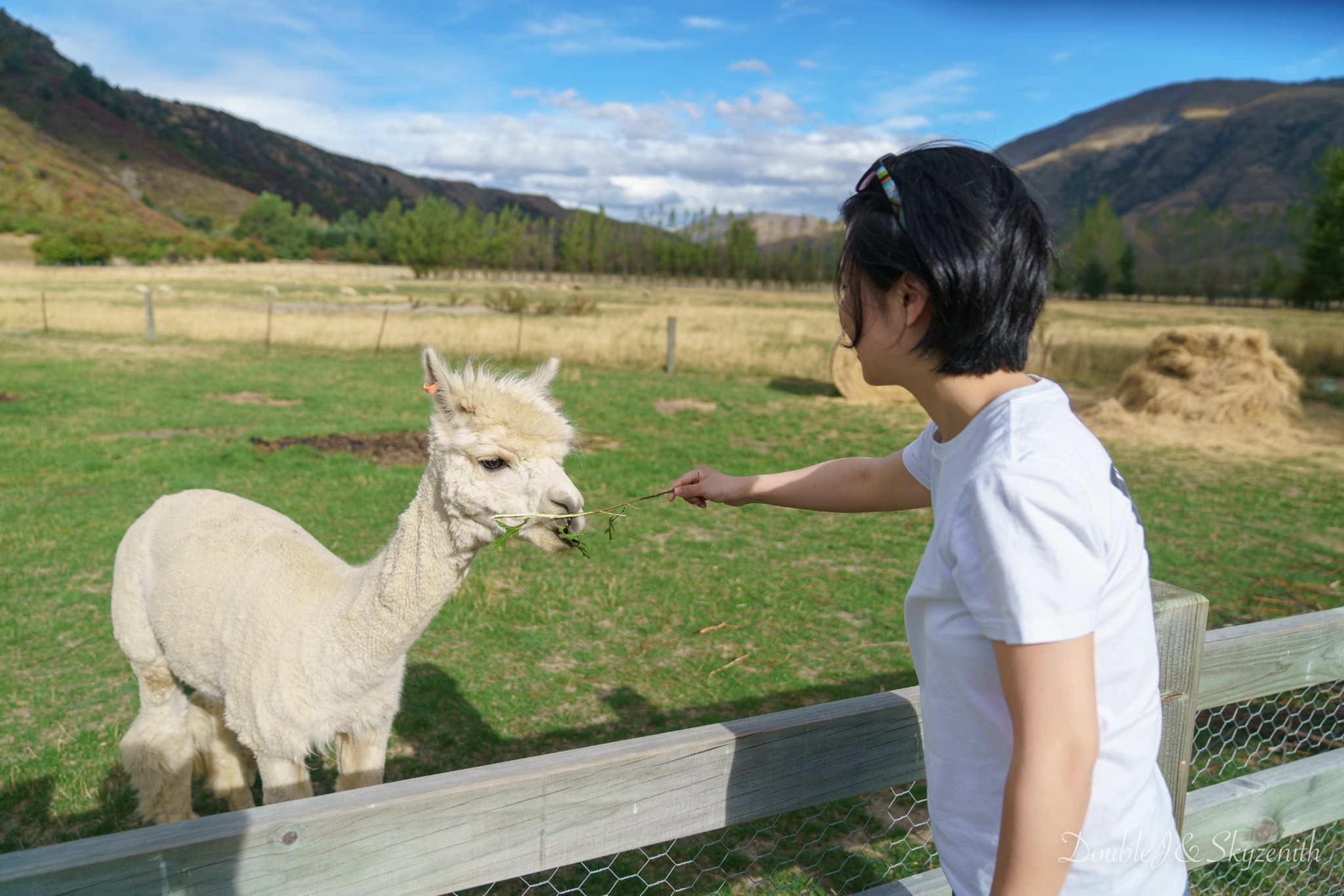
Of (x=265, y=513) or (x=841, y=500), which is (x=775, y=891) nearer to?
(x=841, y=500)

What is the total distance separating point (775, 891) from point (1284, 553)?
7201mm

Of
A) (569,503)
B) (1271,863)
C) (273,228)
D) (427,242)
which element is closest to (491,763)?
(569,503)

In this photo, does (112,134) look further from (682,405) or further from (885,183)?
(885,183)

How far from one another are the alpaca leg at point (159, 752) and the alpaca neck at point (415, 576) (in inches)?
57.5

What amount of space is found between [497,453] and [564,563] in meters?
4.57

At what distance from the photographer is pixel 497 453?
2615 millimetres

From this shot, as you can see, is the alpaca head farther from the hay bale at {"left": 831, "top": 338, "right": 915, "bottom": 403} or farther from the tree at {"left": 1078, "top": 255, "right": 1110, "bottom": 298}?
the tree at {"left": 1078, "top": 255, "right": 1110, "bottom": 298}

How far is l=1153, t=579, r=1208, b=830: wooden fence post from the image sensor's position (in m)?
1.82

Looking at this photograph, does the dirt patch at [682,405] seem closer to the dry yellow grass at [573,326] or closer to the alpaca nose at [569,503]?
the dry yellow grass at [573,326]

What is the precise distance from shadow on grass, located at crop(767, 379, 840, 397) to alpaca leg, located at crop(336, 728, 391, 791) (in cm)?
1409

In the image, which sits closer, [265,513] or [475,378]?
[475,378]

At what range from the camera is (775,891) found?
3328mm

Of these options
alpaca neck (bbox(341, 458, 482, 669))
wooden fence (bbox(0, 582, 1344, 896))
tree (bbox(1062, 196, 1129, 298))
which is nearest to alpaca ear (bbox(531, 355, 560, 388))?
alpaca neck (bbox(341, 458, 482, 669))

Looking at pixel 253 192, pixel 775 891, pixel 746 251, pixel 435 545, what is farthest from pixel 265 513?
pixel 253 192
